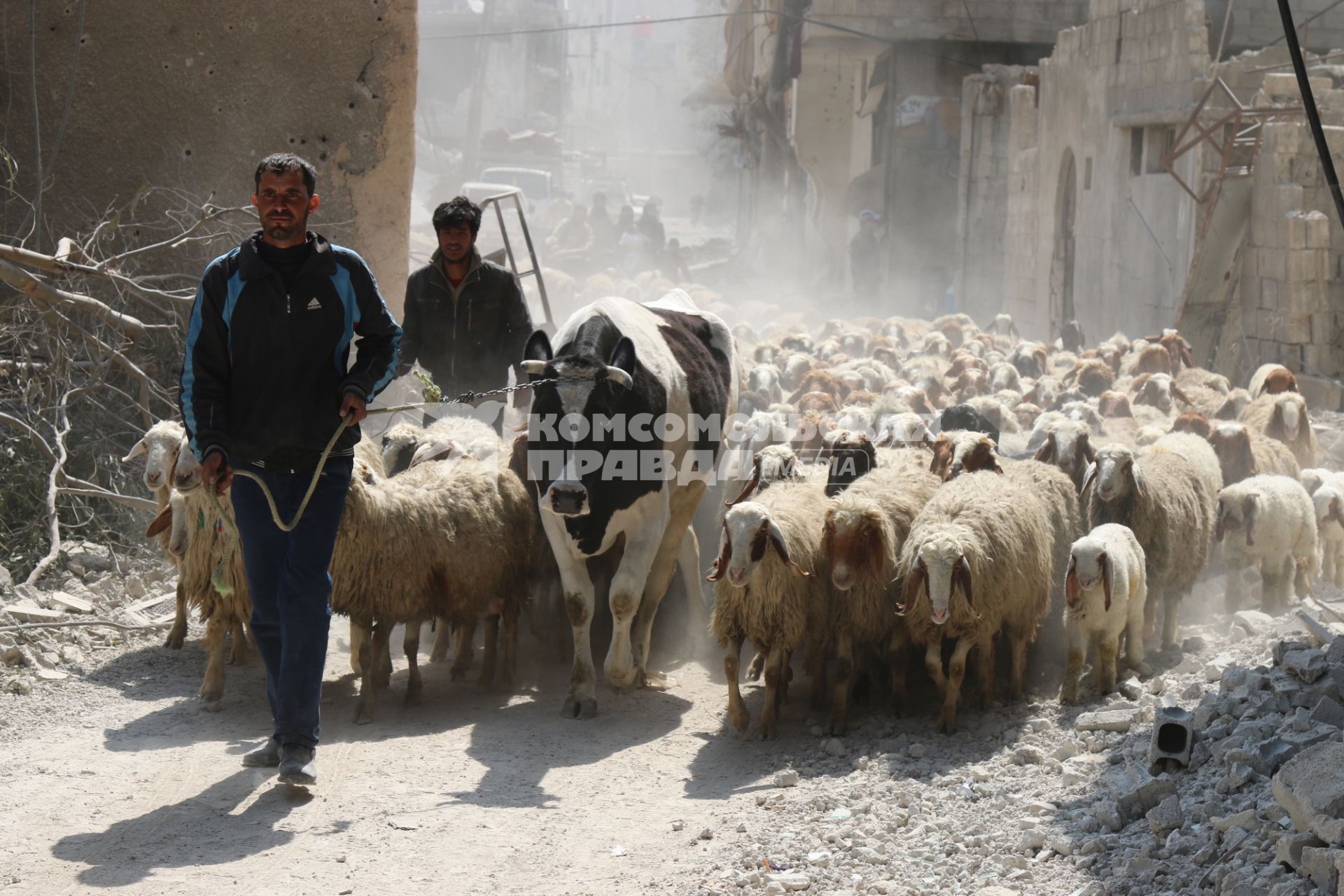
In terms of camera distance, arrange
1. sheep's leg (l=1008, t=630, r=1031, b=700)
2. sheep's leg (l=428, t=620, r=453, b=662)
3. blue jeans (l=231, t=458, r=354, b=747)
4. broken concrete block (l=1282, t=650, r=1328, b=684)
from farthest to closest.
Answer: sheep's leg (l=428, t=620, r=453, b=662) → sheep's leg (l=1008, t=630, r=1031, b=700) → broken concrete block (l=1282, t=650, r=1328, b=684) → blue jeans (l=231, t=458, r=354, b=747)

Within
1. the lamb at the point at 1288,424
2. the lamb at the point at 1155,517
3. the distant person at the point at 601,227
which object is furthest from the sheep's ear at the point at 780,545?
the distant person at the point at 601,227

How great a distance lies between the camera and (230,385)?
4.36m

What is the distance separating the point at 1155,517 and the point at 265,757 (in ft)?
14.6

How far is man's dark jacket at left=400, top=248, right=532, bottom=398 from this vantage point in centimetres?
670

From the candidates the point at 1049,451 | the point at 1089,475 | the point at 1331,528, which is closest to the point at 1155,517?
the point at 1089,475

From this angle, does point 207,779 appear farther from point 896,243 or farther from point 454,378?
point 896,243

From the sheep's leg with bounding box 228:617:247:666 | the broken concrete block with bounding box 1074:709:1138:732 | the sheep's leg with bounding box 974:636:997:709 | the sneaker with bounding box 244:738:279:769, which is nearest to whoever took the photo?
the sneaker with bounding box 244:738:279:769

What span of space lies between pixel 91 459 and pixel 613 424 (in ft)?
12.2

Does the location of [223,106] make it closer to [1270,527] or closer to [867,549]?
[867,549]

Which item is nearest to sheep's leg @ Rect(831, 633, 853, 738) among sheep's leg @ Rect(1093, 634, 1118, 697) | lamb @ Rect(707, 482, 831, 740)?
lamb @ Rect(707, 482, 831, 740)

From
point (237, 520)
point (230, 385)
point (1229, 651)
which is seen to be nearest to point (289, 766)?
point (237, 520)

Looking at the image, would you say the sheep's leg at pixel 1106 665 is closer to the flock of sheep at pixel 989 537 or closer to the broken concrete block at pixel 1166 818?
the flock of sheep at pixel 989 537

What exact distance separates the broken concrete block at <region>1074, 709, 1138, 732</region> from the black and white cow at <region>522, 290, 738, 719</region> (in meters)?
2.03

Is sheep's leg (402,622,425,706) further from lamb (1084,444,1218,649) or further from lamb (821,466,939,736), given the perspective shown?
lamb (1084,444,1218,649)
